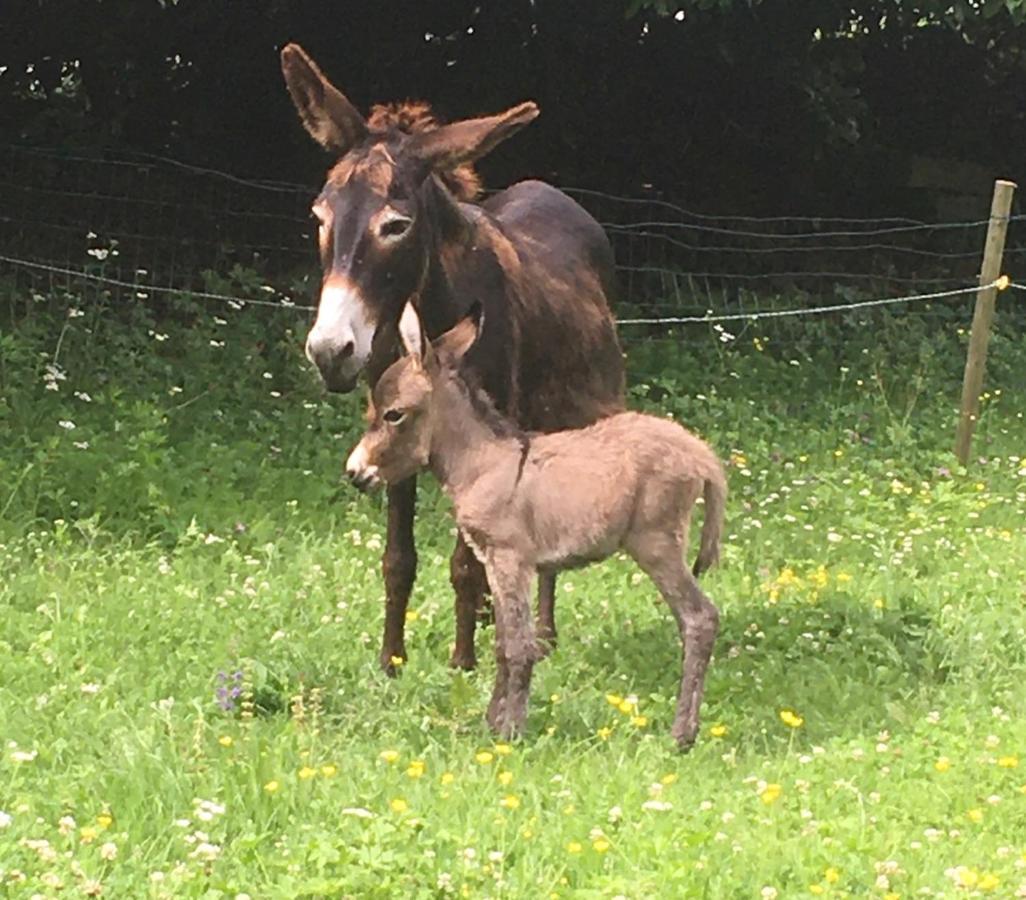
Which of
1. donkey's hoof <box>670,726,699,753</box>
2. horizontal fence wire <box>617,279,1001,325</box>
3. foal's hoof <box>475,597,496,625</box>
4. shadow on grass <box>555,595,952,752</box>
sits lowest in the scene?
foal's hoof <box>475,597,496,625</box>

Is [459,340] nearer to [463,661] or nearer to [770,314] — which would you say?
[463,661]

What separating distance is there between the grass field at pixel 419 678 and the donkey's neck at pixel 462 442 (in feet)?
2.24

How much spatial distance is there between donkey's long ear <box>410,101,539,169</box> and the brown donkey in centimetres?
62

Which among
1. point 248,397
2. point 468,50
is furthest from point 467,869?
point 468,50

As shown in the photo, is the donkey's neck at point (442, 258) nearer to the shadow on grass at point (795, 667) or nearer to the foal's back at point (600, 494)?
the foal's back at point (600, 494)

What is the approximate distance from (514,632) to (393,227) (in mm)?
1280

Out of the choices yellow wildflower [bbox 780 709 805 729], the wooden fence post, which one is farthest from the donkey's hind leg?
the wooden fence post

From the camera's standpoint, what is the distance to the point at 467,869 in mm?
3322

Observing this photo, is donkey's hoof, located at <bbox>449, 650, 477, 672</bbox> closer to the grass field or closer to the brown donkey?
the grass field

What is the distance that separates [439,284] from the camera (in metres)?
5.09

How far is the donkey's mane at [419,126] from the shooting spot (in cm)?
498

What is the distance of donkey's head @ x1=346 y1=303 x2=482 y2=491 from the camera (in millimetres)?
4426

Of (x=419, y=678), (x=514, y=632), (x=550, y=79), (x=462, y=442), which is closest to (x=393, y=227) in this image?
(x=462, y=442)

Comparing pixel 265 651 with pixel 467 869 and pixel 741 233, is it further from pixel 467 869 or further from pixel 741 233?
pixel 741 233
